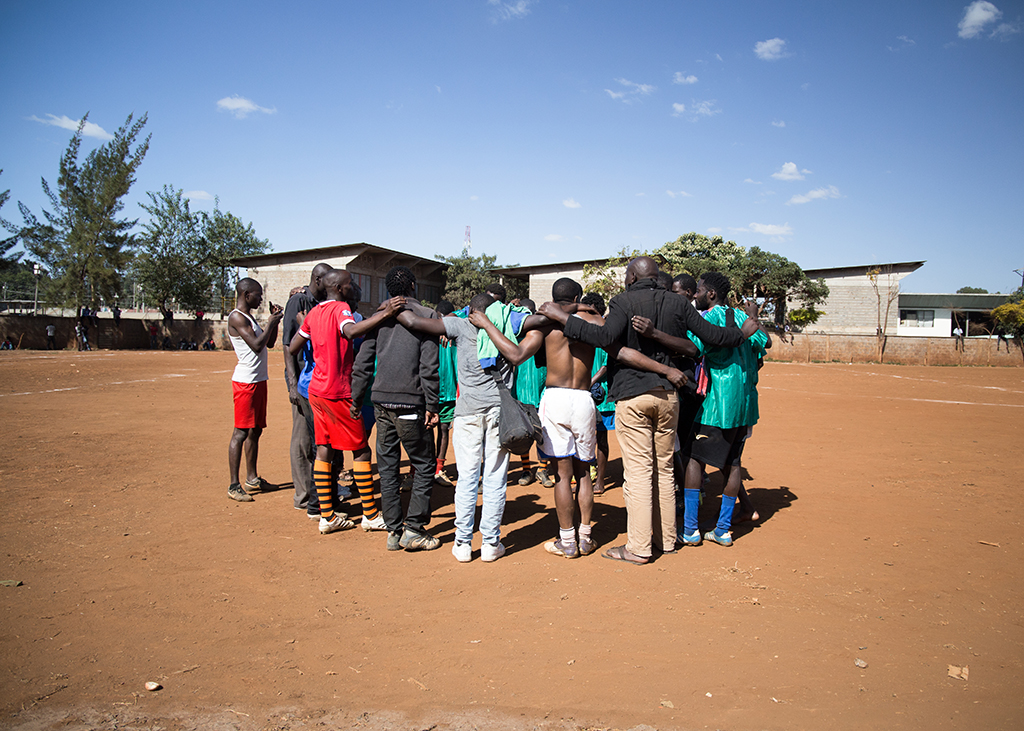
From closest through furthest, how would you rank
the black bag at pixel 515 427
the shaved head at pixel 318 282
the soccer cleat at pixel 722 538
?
the black bag at pixel 515 427
the soccer cleat at pixel 722 538
the shaved head at pixel 318 282

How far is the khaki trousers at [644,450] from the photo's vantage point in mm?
4230

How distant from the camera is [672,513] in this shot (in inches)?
175

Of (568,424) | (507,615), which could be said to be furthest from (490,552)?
(568,424)

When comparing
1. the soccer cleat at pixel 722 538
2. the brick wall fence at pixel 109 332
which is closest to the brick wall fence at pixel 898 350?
the soccer cleat at pixel 722 538

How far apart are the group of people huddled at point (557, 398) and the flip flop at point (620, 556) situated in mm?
10

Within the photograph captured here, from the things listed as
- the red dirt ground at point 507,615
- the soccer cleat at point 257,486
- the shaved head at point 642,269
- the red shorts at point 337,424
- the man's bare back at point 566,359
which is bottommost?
the red dirt ground at point 507,615

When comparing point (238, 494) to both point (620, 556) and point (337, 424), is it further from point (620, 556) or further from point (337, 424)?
point (620, 556)

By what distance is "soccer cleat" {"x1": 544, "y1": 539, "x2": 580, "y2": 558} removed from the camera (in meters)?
4.40

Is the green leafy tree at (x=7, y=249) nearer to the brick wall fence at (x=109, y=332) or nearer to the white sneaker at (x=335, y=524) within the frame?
the brick wall fence at (x=109, y=332)

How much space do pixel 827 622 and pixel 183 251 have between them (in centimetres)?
4176

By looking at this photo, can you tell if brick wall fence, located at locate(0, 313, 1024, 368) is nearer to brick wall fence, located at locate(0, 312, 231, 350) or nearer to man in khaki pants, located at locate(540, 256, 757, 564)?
brick wall fence, located at locate(0, 312, 231, 350)

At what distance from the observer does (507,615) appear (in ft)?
11.5

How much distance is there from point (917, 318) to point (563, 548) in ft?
168

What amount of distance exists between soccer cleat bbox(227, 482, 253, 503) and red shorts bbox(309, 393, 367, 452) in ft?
4.49
